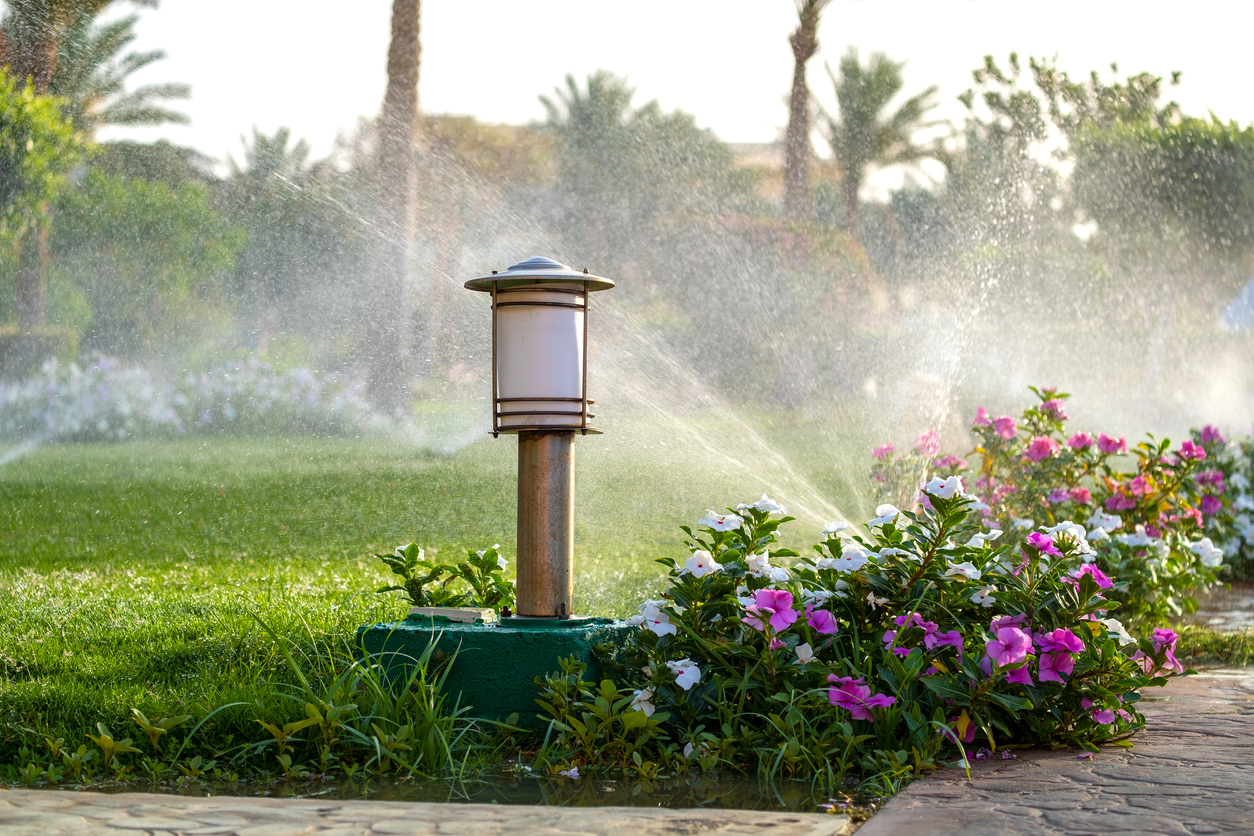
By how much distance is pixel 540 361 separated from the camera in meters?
3.15

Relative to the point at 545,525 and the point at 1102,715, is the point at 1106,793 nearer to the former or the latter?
the point at 1102,715

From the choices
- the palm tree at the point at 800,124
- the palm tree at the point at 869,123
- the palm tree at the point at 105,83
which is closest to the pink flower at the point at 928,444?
the palm tree at the point at 800,124

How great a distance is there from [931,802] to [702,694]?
0.63 meters

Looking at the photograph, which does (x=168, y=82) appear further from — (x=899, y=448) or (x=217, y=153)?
(x=899, y=448)

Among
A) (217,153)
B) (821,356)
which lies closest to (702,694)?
(217,153)

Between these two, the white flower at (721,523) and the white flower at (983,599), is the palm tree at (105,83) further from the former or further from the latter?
the white flower at (983,599)

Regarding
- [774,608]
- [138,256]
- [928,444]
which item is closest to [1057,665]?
[774,608]

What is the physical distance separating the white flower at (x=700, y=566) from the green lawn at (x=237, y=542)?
3.22 ft

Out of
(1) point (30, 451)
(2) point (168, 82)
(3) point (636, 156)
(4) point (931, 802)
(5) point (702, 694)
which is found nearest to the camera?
(4) point (931, 802)

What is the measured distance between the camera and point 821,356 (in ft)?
56.0

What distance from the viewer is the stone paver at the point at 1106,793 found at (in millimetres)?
2145

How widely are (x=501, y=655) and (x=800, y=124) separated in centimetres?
1290

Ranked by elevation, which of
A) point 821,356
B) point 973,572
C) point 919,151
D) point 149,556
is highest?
point 919,151

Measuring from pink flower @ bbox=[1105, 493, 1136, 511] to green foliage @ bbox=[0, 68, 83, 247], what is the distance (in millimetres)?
10302
